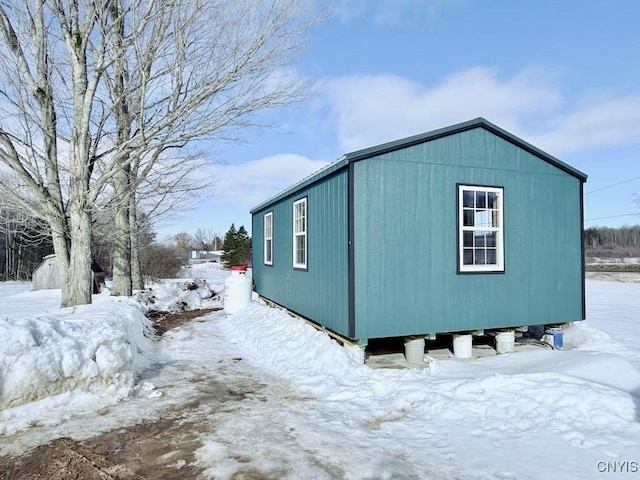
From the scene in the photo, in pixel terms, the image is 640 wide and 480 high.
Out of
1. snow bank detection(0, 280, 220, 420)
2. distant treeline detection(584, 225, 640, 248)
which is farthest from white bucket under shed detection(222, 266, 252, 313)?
distant treeline detection(584, 225, 640, 248)

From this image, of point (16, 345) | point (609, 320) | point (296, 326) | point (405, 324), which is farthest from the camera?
point (609, 320)

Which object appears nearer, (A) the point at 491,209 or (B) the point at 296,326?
→ (A) the point at 491,209

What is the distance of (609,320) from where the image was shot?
30.3 feet

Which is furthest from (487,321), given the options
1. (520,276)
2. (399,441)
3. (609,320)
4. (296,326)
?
(609,320)

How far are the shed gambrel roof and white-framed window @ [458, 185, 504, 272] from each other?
2.87 ft

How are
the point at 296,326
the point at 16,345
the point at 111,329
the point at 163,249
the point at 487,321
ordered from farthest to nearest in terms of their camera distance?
the point at 163,249 < the point at 296,326 < the point at 487,321 < the point at 111,329 < the point at 16,345

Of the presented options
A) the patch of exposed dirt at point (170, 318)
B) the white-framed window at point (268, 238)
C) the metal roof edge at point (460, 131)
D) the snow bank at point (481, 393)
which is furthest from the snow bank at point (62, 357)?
the white-framed window at point (268, 238)

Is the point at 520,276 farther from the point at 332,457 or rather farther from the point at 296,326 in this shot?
the point at 332,457

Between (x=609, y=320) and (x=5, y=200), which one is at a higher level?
(x=5, y=200)

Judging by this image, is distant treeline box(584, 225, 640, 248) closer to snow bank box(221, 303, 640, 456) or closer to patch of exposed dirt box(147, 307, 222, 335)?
patch of exposed dirt box(147, 307, 222, 335)

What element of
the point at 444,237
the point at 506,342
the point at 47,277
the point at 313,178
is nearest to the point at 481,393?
the point at 444,237

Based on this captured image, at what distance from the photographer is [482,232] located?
652 cm

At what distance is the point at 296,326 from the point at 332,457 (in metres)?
4.08

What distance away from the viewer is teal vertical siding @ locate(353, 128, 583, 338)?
5.54 metres
